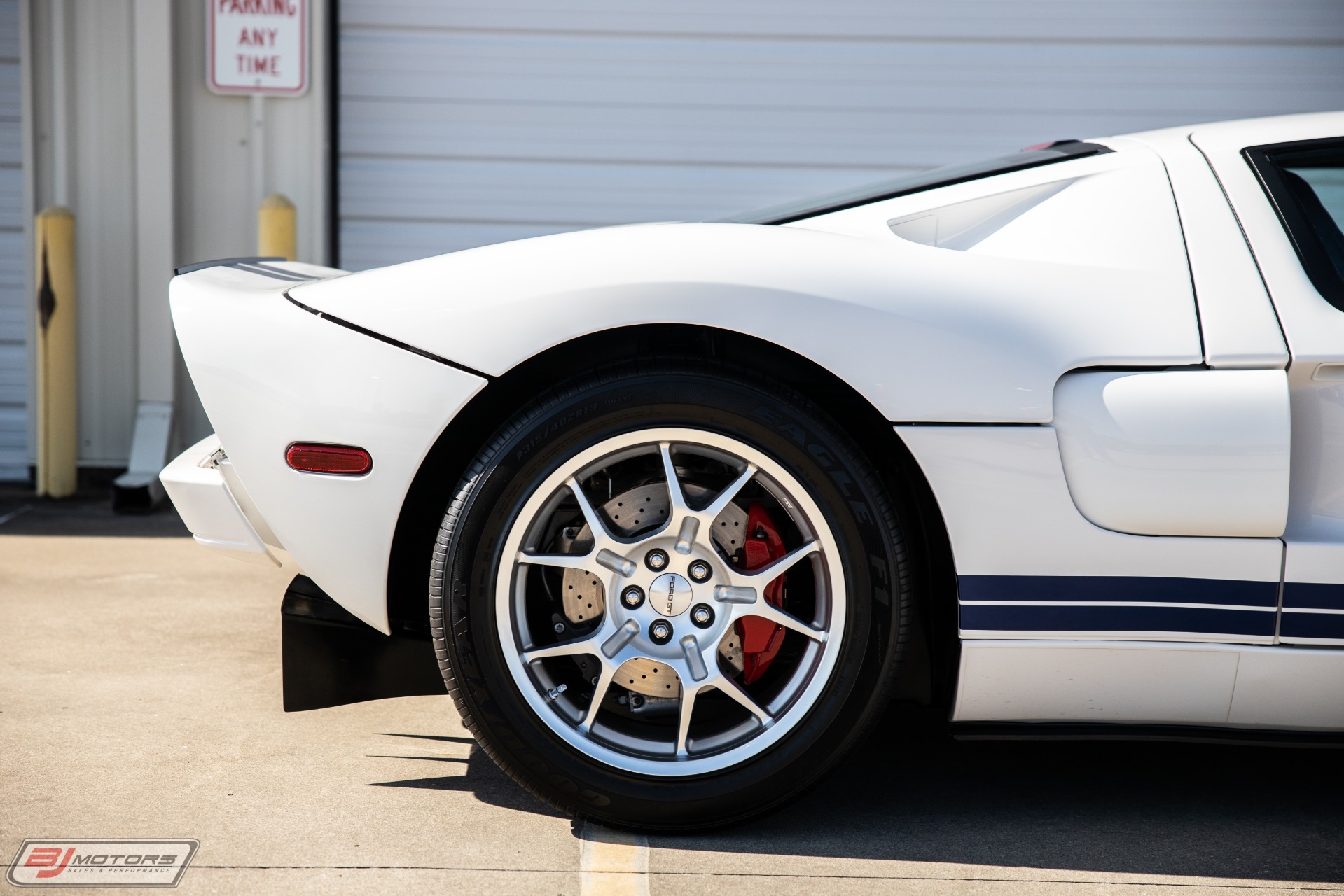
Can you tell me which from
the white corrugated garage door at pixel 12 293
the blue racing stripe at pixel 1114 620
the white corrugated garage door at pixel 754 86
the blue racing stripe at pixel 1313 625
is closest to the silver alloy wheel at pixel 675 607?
the blue racing stripe at pixel 1114 620

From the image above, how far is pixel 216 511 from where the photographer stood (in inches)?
82.4

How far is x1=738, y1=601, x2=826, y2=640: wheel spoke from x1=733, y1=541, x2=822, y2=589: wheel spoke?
4cm

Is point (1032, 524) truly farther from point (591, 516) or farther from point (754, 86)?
point (754, 86)

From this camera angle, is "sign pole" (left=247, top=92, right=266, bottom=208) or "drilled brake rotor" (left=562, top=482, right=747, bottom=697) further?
"sign pole" (left=247, top=92, right=266, bottom=208)

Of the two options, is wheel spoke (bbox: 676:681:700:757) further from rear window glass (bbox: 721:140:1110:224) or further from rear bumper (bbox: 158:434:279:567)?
rear window glass (bbox: 721:140:1110:224)

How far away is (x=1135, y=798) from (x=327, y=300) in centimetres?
174

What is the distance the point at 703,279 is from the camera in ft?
6.32

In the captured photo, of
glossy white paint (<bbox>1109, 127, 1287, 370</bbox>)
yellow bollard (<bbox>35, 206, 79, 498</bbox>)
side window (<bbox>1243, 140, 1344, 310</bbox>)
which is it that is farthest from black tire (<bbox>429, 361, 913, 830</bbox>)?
yellow bollard (<bbox>35, 206, 79, 498</bbox>)

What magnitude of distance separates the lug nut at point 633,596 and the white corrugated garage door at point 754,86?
359 cm

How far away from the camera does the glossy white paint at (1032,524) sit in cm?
188

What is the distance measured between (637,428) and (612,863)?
2.33ft

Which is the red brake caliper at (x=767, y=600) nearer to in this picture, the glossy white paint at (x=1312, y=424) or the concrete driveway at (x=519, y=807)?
the concrete driveway at (x=519, y=807)

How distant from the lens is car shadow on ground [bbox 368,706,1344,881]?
6.48 ft

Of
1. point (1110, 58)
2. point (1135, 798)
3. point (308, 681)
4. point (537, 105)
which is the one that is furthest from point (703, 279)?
point (1110, 58)
